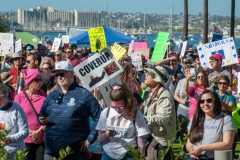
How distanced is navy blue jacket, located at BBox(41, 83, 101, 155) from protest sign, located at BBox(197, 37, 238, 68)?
7.22 m

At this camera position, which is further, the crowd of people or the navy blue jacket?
the navy blue jacket

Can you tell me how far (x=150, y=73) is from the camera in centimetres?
782

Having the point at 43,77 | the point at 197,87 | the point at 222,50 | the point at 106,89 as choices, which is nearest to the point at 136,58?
the point at 222,50

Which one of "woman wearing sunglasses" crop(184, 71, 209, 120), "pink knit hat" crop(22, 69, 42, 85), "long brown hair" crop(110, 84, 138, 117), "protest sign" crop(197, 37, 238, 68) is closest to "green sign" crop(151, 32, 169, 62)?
"protest sign" crop(197, 37, 238, 68)

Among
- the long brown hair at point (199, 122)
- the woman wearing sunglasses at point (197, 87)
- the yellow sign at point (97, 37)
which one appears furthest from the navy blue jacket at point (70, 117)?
the yellow sign at point (97, 37)

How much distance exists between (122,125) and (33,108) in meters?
1.54

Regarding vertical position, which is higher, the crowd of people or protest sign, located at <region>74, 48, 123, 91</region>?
protest sign, located at <region>74, 48, 123, 91</region>

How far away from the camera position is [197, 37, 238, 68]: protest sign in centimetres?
1413

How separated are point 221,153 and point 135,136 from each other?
259 centimetres

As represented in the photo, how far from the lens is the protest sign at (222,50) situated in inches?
556

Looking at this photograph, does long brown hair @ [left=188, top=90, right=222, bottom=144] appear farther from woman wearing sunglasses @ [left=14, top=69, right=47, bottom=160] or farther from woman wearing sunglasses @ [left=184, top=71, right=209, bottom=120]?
woman wearing sunglasses @ [left=184, top=71, right=209, bottom=120]

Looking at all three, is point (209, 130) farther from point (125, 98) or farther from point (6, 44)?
point (6, 44)

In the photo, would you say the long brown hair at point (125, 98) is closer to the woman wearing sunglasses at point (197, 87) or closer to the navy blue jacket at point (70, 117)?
the navy blue jacket at point (70, 117)

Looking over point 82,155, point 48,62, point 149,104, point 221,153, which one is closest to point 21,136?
point 82,155
